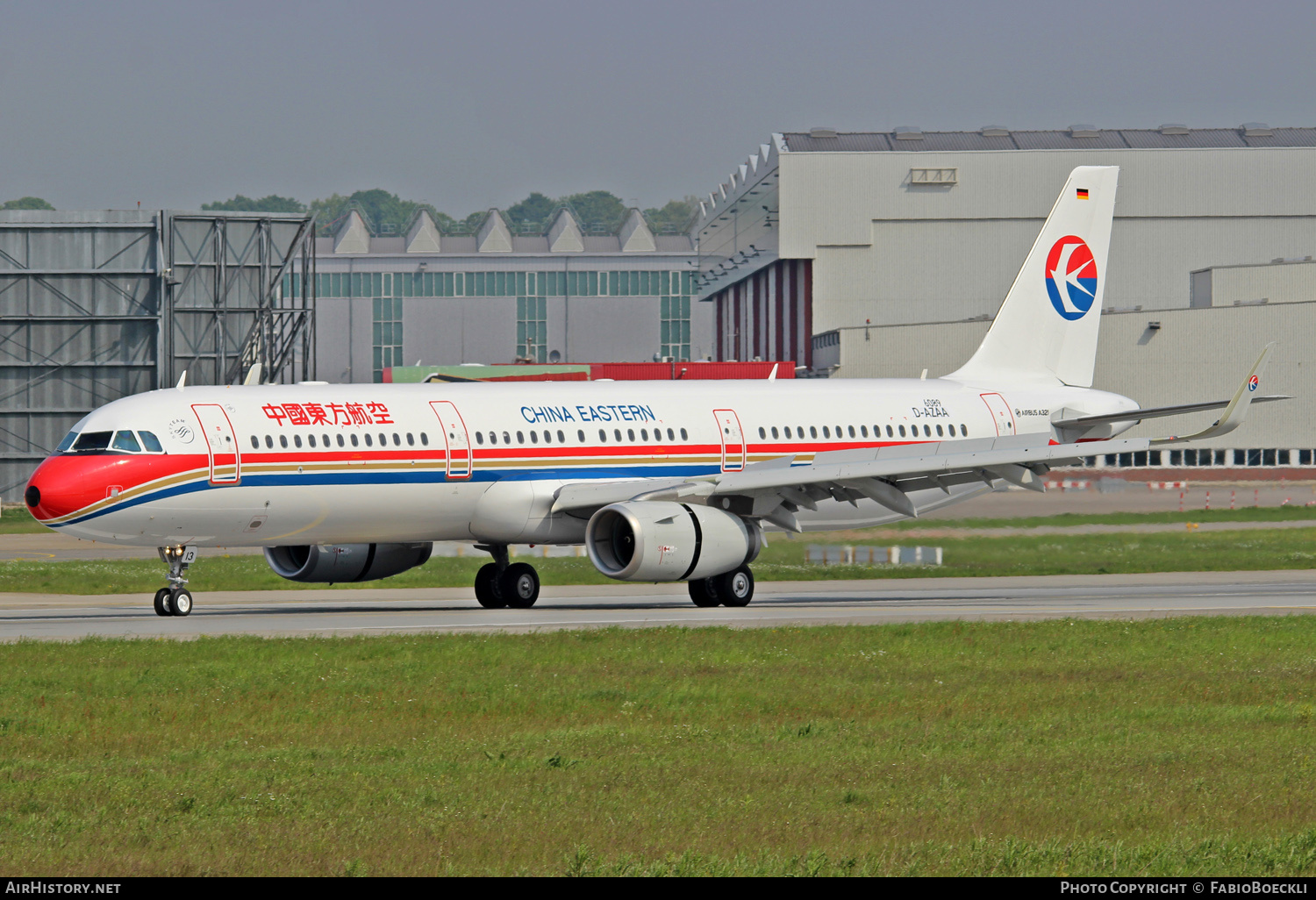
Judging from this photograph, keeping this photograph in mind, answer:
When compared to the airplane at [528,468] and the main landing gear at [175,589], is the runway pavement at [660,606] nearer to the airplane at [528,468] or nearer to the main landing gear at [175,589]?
the main landing gear at [175,589]

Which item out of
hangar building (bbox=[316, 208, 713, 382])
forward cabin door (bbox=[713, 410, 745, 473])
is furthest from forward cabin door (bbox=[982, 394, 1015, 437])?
hangar building (bbox=[316, 208, 713, 382])

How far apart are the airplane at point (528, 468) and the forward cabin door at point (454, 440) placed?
37 mm

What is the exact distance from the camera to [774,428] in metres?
35.6

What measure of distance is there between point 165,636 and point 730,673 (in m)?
9.62

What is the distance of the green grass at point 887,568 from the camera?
41769 millimetres

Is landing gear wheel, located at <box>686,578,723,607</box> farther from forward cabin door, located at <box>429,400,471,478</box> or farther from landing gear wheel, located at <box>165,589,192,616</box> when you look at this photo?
landing gear wheel, located at <box>165,589,192,616</box>

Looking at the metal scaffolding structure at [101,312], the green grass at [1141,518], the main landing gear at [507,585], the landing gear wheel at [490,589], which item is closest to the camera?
the main landing gear at [507,585]

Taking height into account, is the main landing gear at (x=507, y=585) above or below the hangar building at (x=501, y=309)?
below

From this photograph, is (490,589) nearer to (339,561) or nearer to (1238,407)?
(339,561)

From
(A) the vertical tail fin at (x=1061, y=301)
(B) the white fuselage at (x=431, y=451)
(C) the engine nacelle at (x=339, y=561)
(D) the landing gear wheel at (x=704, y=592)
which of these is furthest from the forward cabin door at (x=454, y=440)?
(A) the vertical tail fin at (x=1061, y=301)

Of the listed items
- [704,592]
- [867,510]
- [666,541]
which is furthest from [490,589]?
[867,510]

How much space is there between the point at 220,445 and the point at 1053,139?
8216 centimetres

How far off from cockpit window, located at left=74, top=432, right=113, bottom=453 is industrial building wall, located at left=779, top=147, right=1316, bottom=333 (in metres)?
72.2
